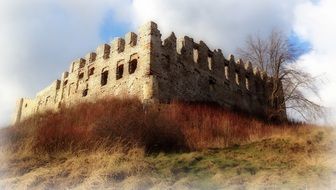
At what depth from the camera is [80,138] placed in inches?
614

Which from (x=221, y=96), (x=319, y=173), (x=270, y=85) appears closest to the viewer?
(x=319, y=173)

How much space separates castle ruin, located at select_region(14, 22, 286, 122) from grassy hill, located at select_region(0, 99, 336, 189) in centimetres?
334

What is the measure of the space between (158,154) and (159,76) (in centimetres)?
853

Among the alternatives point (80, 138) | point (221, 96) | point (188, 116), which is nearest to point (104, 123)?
point (80, 138)

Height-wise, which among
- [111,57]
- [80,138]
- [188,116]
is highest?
[111,57]

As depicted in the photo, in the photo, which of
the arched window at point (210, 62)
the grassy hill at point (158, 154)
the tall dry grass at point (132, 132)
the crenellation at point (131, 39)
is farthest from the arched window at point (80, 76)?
the grassy hill at point (158, 154)

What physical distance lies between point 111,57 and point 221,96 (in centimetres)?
657

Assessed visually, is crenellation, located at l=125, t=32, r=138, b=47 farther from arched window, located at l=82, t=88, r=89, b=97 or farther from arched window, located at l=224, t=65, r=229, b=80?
arched window, located at l=224, t=65, r=229, b=80

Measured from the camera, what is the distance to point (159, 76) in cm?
2286

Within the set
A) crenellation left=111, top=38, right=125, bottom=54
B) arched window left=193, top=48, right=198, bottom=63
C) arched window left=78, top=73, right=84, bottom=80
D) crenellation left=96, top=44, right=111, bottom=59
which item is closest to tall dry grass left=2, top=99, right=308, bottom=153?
crenellation left=111, top=38, right=125, bottom=54

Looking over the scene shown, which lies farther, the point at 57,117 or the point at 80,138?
the point at 57,117

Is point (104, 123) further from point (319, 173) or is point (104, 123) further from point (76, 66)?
point (76, 66)

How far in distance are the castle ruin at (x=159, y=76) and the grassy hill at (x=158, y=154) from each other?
131 inches

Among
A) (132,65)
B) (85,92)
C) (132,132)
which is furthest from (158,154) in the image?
(85,92)
